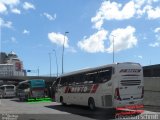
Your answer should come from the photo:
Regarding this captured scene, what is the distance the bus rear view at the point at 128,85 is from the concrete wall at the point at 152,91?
7059 mm

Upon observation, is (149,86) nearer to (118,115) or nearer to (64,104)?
(64,104)

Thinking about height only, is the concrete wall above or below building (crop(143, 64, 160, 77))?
below

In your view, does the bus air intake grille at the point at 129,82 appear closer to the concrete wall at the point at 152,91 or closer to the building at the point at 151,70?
the concrete wall at the point at 152,91

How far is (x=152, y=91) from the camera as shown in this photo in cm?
3619

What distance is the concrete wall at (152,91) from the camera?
32169 mm

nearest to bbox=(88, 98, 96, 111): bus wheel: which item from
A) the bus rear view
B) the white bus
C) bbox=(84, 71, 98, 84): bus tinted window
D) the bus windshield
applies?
the white bus

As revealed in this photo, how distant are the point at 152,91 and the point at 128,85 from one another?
1237 centimetres

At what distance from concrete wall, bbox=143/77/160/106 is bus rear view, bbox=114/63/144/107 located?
7.06m

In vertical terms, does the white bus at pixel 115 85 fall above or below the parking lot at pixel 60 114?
above

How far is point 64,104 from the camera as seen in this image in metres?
35.2

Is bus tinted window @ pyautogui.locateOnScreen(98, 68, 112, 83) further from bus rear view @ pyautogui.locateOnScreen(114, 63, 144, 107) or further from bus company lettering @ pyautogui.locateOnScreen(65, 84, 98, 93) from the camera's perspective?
bus company lettering @ pyautogui.locateOnScreen(65, 84, 98, 93)

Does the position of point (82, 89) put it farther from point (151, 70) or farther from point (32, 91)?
point (151, 70)

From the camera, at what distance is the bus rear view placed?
24.0 meters

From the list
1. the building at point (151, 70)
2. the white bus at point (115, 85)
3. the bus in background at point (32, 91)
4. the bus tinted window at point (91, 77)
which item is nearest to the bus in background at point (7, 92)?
the bus in background at point (32, 91)
